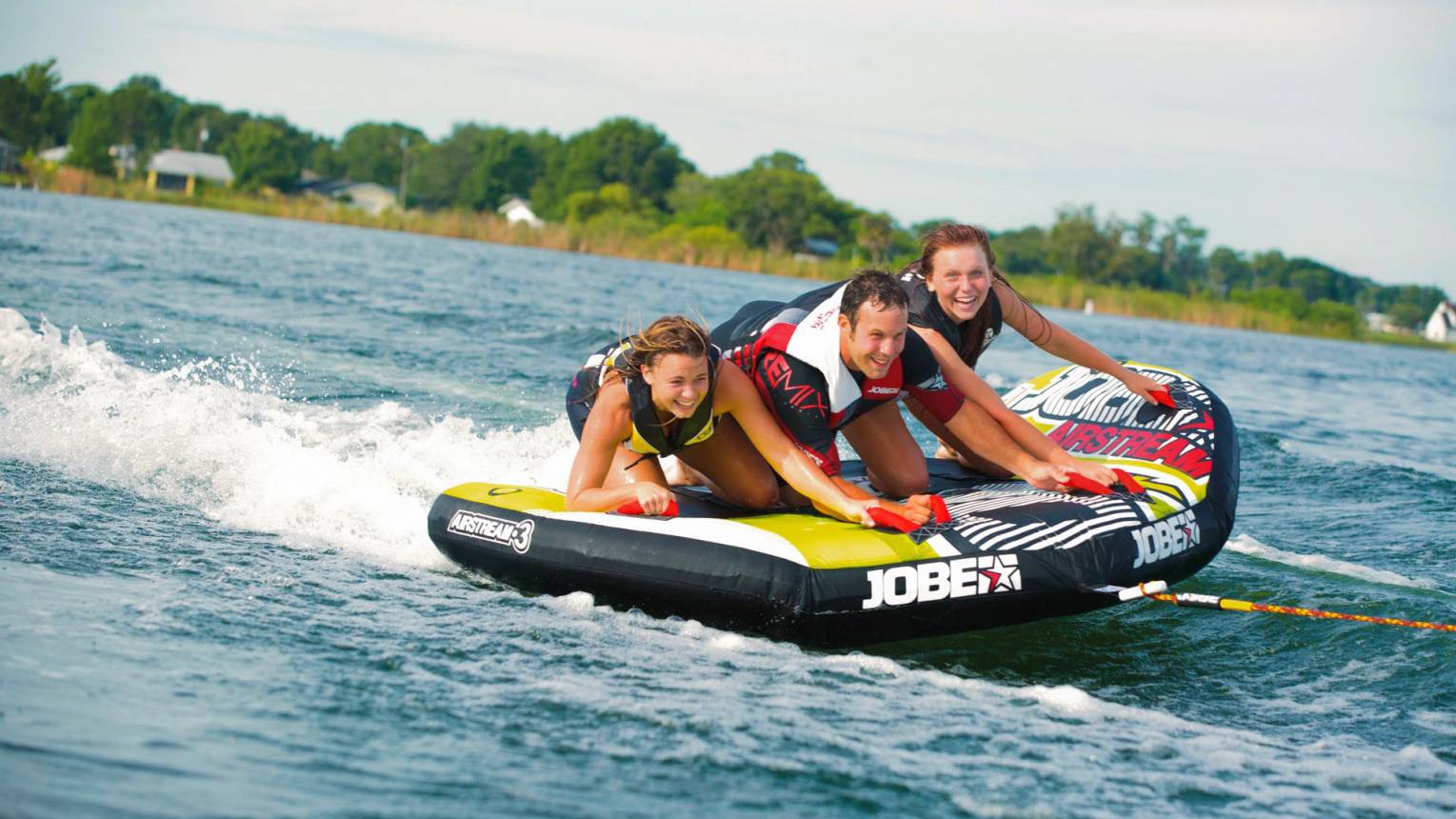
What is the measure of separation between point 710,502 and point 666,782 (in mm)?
2103

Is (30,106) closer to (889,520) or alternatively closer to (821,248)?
(821,248)

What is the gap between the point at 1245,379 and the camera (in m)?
19.3

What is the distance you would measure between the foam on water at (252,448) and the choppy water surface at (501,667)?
0.08ft

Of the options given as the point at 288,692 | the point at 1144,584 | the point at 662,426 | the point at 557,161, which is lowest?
the point at 288,692

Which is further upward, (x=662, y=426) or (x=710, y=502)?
(x=662, y=426)

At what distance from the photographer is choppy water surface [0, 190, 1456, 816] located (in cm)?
327

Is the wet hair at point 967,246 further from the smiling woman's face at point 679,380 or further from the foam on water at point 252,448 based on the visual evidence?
the foam on water at point 252,448

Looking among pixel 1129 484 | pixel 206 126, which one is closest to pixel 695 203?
pixel 206 126

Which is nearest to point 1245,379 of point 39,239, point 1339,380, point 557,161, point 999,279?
point 1339,380

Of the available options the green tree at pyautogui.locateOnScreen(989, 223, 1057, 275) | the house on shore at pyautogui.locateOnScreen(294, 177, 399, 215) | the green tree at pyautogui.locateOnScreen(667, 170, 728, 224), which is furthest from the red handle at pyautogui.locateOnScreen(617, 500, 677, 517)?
the house on shore at pyautogui.locateOnScreen(294, 177, 399, 215)

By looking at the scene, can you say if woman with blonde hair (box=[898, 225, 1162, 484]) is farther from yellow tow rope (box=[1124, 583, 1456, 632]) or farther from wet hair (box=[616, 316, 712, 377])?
wet hair (box=[616, 316, 712, 377])

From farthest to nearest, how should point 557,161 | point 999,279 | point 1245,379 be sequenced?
point 557,161, point 1245,379, point 999,279

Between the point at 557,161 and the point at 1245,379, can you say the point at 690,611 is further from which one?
the point at 557,161

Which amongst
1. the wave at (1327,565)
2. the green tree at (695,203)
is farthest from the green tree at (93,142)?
the wave at (1327,565)
